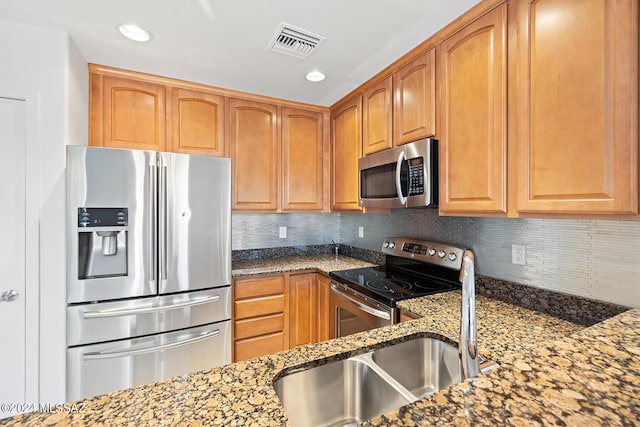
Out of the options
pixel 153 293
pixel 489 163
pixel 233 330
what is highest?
pixel 489 163

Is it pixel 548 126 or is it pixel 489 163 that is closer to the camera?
pixel 548 126

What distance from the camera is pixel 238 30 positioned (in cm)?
161

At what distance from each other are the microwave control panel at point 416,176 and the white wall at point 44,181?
2.06 metres

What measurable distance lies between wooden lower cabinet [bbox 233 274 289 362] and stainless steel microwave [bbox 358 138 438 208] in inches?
41.6

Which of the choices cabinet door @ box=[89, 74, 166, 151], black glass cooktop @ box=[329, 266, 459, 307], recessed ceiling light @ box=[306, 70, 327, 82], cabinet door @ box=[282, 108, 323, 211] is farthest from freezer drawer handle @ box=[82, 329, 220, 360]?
recessed ceiling light @ box=[306, 70, 327, 82]

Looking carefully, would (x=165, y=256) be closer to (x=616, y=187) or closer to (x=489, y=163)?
(x=489, y=163)

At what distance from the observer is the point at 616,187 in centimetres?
95

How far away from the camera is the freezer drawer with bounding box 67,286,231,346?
1.63m

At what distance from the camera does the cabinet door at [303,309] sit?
2422 mm

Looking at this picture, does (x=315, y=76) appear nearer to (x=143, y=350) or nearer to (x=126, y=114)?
(x=126, y=114)

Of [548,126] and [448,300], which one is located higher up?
[548,126]

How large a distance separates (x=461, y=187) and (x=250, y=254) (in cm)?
203

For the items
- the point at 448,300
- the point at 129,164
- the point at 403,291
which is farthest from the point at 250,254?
the point at 448,300

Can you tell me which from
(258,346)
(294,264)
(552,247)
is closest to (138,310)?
(258,346)
